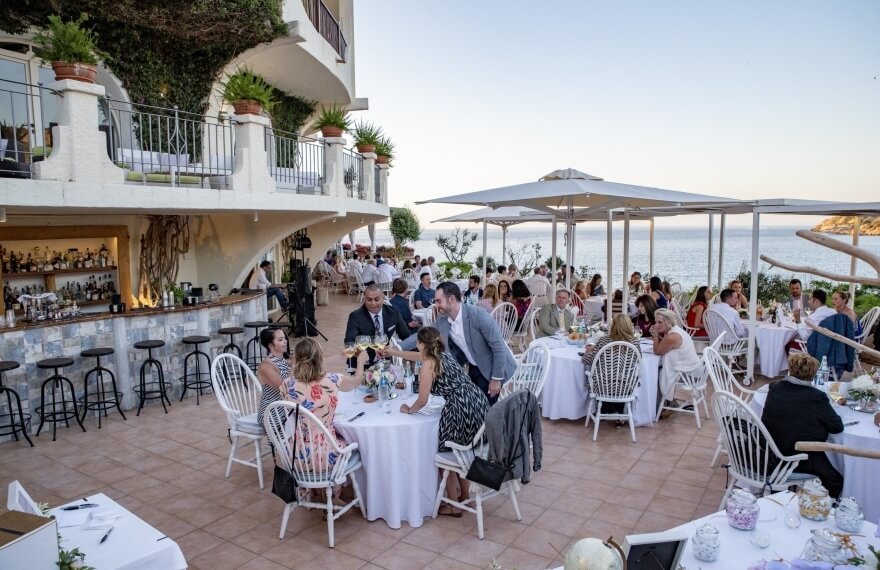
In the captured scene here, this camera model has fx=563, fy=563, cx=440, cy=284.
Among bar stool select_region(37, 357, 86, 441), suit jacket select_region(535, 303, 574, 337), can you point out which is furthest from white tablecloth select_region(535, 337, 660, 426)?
bar stool select_region(37, 357, 86, 441)

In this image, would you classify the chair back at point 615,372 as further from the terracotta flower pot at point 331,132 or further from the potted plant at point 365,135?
the potted plant at point 365,135

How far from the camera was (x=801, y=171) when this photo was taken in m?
20.2

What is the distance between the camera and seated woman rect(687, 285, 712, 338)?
26.2 feet

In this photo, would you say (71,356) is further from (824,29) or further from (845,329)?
(824,29)

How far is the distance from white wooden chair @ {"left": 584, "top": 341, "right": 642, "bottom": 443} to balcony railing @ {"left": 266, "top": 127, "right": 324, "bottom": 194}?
6233 mm

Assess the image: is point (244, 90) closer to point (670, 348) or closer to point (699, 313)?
point (670, 348)

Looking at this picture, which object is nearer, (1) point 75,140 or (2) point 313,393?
(2) point 313,393

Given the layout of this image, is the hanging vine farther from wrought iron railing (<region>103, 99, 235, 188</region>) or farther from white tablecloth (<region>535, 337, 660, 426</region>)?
white tablecloth (<region>535, 337, 660, 426</region>)

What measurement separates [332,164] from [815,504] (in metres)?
9.25

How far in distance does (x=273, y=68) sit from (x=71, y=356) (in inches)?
280

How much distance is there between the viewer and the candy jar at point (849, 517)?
252cm

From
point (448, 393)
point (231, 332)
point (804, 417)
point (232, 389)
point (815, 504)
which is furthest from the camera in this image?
point (231, 332)

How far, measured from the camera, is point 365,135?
12.7 meters

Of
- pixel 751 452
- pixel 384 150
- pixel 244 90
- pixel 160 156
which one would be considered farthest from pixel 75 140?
pixel 384 150
